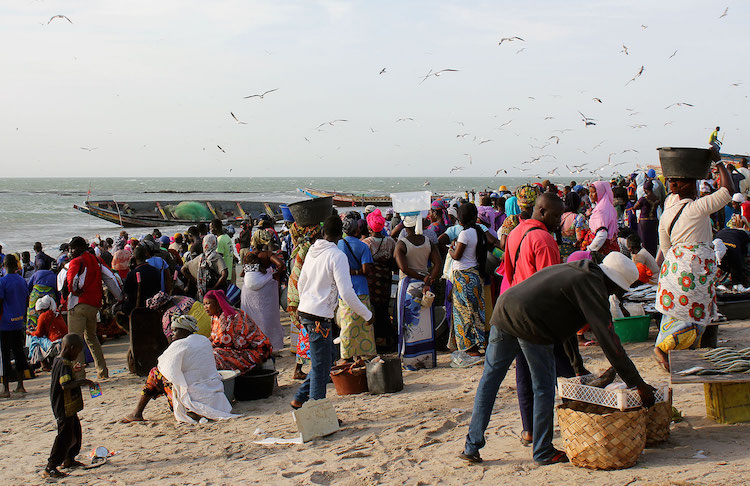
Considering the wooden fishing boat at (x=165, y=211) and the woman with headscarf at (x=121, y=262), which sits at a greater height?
the wooden fishing boat at (x=165, y=211)

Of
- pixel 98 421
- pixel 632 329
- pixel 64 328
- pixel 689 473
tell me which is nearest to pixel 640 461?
pixel 689 473

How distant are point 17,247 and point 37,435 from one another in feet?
98.5

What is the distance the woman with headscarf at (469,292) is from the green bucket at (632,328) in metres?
1.48

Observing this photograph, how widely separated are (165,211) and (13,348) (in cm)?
3620

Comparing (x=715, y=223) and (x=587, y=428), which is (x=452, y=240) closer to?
(x=587, y=428)

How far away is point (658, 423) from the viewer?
4.25 metres

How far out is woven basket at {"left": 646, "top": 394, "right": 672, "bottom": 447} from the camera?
4223 mm

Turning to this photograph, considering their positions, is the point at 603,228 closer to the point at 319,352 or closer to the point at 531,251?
the point at 531,251

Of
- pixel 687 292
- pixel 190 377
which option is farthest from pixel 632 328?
pixel 190 377

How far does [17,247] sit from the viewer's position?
32875mm

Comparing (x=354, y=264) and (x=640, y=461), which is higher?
(x=354, y=264)

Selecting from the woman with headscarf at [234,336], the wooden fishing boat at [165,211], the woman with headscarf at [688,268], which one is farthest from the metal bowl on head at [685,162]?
the wooden fishing boat at [165,211]

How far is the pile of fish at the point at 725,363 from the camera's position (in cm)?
445

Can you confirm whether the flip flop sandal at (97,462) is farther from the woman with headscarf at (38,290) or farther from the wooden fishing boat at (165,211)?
the wooden fishing boat at (165,211)
